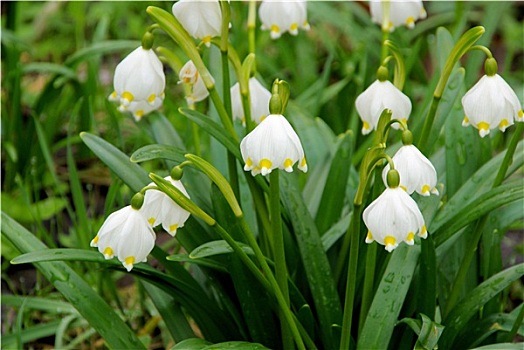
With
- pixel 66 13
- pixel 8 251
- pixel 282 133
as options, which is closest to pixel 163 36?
pixel 66 13

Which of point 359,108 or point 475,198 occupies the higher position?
point 359,108

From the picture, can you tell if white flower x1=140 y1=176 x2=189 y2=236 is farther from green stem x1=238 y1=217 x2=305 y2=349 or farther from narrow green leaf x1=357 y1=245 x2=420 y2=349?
Result: narrow green leaf x1=357 y1=245 x2=420 y2=349

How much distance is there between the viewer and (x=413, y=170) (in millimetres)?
1675

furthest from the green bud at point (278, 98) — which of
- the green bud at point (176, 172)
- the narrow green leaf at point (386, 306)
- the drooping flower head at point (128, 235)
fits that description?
the narrow green leaf at point (386, 306)

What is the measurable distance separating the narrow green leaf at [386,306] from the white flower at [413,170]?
0.36 metres

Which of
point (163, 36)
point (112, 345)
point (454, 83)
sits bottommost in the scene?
point (112, 345)

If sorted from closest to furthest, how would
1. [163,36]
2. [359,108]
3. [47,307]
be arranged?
[359,108]
[47,307]
[163,36]

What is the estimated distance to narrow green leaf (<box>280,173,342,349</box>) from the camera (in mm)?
2111

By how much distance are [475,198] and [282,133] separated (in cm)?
81

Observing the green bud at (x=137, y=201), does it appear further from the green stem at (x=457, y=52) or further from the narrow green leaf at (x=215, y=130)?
the green stem at (x=457, y=52)

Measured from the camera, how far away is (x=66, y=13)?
4.93 meters

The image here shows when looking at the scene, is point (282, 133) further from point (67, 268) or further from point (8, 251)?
point (8, 251)

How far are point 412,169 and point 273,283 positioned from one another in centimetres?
40

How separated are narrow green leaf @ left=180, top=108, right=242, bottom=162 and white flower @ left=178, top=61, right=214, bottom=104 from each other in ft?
0.24
